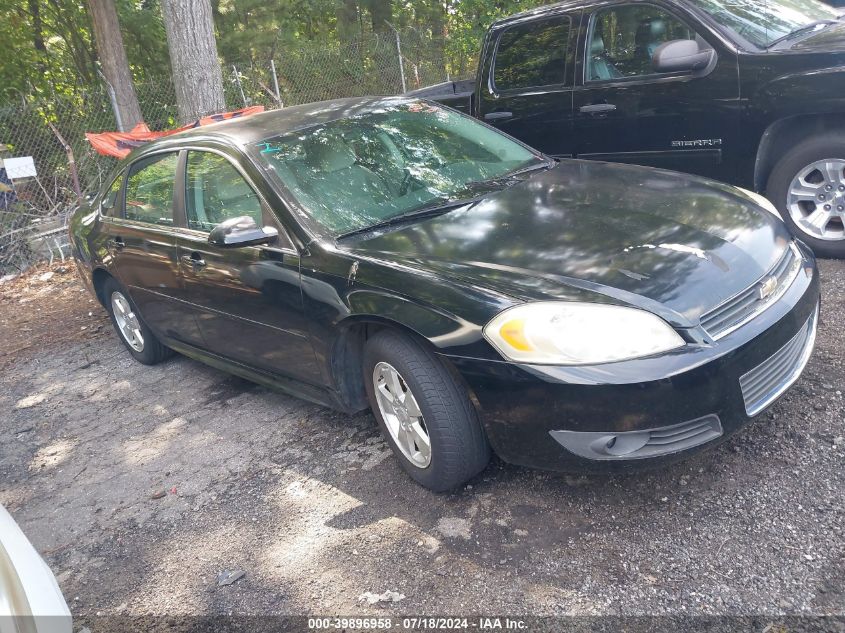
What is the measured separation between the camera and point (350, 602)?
2.75m

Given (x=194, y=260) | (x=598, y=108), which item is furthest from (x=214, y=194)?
(x=598, y=108)

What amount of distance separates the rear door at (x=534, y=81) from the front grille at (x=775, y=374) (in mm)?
3157

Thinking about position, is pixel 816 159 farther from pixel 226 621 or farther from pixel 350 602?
pixel 226 621

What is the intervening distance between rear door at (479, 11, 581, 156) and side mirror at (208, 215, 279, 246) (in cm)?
311

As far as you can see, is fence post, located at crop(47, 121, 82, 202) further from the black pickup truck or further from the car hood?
the car hood

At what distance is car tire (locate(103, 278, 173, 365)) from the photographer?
17.5 feet

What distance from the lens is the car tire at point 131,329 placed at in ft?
17.5

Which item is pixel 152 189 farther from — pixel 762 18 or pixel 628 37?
pixel 762 18

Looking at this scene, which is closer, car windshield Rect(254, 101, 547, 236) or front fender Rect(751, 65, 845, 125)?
car windshield Rect(254, 101, 547, 236)

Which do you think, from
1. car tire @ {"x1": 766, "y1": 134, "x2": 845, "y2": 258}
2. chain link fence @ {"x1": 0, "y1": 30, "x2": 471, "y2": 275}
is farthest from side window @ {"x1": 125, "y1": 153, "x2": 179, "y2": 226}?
chain link fence @ {"x1": 0, "y1": 30, "x2": 471, "y2": 275}

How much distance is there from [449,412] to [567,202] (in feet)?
4.06

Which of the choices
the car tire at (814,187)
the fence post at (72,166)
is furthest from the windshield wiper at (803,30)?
the fence post at (72,166)

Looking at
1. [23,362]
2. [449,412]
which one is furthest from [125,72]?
[449,412]

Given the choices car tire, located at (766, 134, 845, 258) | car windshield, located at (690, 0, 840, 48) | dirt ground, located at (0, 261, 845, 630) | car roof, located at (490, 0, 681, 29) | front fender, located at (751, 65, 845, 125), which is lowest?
dirt ground, located at (0, 261, 845, 630)
